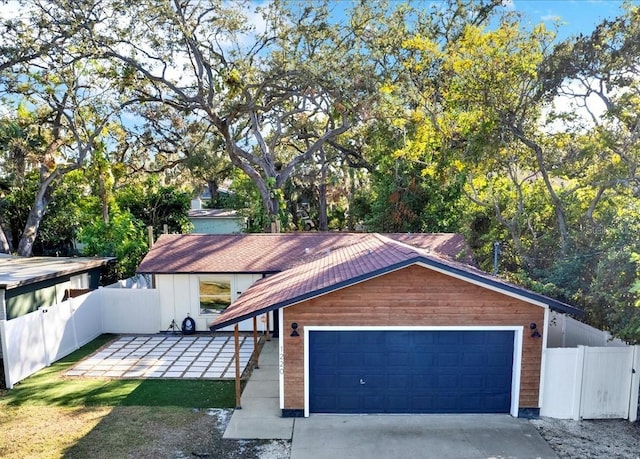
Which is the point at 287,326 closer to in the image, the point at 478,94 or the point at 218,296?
the point at 218,296

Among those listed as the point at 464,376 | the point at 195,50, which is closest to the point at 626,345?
the point at 464,376

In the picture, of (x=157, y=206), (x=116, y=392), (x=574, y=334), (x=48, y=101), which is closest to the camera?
(x=116, y=392)

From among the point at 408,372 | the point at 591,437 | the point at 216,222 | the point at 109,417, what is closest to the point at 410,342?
the point at 408,372

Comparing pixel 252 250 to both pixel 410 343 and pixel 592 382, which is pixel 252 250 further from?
pixel 592 382

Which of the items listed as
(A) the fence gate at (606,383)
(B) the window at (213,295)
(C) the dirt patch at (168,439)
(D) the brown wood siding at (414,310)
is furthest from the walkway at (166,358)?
(A) the fence gate at (606,383)

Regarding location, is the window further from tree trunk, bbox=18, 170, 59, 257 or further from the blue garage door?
tree trunk, bbox=18, 170, 59, 257

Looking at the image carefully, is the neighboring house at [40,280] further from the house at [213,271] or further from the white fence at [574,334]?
the white fence at [574,334]
